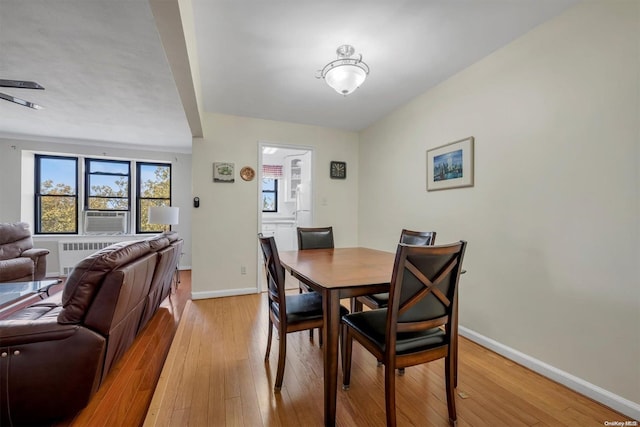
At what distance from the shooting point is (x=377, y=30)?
194cm

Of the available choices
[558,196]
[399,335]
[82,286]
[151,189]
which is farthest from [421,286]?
[151,189]

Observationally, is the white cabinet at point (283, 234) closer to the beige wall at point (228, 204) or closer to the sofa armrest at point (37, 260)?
the beige wall at point (228, 204)

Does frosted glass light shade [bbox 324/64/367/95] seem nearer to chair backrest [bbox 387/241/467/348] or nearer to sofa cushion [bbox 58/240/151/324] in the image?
chair backrest [bbox 387/241/467/348]

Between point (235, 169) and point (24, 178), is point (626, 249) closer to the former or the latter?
point (235, 169)

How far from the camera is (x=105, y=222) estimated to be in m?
4.96

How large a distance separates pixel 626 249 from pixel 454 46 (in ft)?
5.91

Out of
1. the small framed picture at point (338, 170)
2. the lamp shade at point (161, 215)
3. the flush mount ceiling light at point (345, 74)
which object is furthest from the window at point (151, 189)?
the flush mount ceiling light at point (345, 74)

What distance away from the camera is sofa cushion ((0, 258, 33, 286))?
3.31m

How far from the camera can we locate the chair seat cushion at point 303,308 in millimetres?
1714

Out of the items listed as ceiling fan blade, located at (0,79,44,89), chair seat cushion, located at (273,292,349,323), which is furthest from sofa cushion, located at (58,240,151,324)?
ceiling fan blade, located at (0,79,44,89)

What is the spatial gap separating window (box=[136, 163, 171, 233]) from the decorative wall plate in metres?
2.73

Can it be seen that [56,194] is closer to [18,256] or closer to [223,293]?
[18,256]

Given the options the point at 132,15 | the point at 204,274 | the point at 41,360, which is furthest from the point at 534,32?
the point at 204,274

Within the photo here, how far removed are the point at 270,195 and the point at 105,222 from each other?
3263mm
